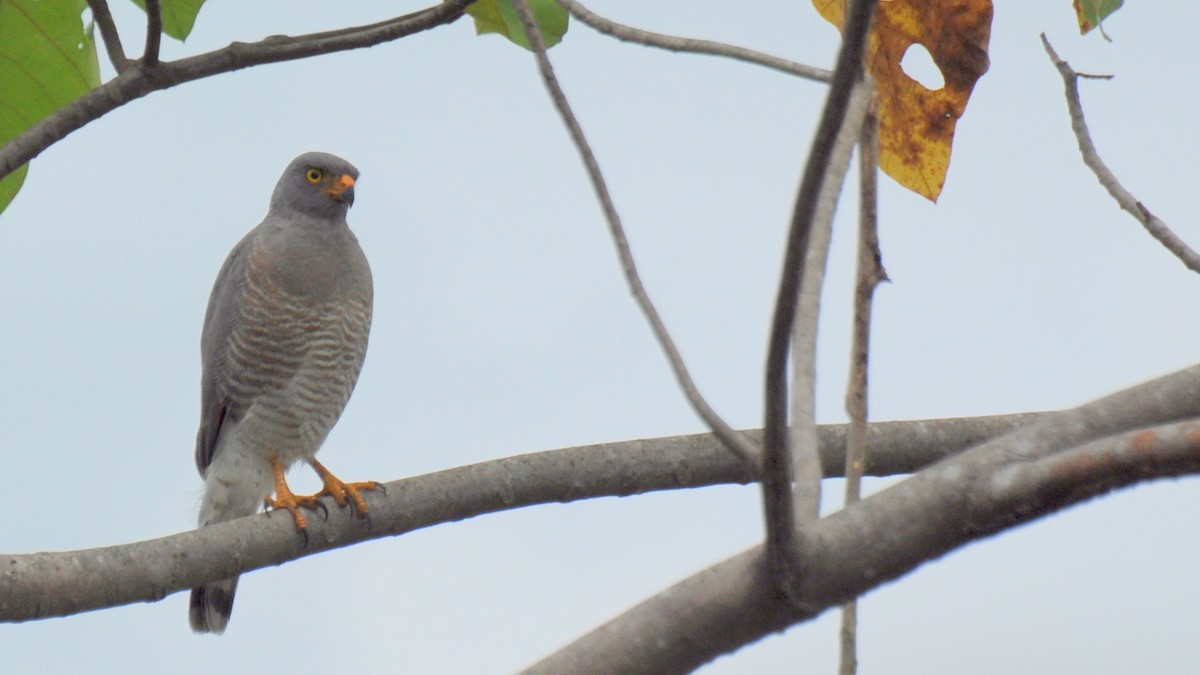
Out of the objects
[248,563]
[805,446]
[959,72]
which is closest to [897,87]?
[959,72]

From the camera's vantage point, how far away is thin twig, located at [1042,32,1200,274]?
238 centimetres

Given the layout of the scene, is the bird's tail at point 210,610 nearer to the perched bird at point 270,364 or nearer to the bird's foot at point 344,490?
the perched bird at point 270,364

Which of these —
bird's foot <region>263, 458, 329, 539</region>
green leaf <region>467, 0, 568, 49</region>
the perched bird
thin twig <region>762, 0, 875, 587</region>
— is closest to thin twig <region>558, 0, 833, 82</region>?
green leaf <region>467, 0, 568, 49</region>

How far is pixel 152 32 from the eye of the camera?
2869 mm

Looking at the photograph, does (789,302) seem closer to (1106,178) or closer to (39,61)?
(1106,178)

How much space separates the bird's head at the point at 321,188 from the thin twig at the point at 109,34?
9.63ft

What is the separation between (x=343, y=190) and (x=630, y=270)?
428cm

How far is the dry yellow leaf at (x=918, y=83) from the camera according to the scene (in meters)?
2.71

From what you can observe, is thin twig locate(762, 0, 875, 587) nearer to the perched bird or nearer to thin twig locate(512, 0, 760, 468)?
thin twig locate(512, 0, 760, 468)

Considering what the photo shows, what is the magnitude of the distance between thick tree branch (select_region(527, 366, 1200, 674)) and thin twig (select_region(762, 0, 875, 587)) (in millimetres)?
45

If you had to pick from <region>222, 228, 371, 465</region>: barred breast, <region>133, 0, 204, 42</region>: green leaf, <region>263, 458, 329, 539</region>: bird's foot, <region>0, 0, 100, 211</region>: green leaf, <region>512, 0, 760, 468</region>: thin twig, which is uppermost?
<region>222, 228, 371, 465</region>: barred breast

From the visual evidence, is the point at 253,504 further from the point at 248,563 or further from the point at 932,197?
the point at 932,197

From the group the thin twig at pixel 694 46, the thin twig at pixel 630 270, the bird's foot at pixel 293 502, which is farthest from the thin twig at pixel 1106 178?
the bird's foot at pixel 293 502

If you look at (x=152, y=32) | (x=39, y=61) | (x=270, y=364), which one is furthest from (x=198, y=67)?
(x=270, y=364)
